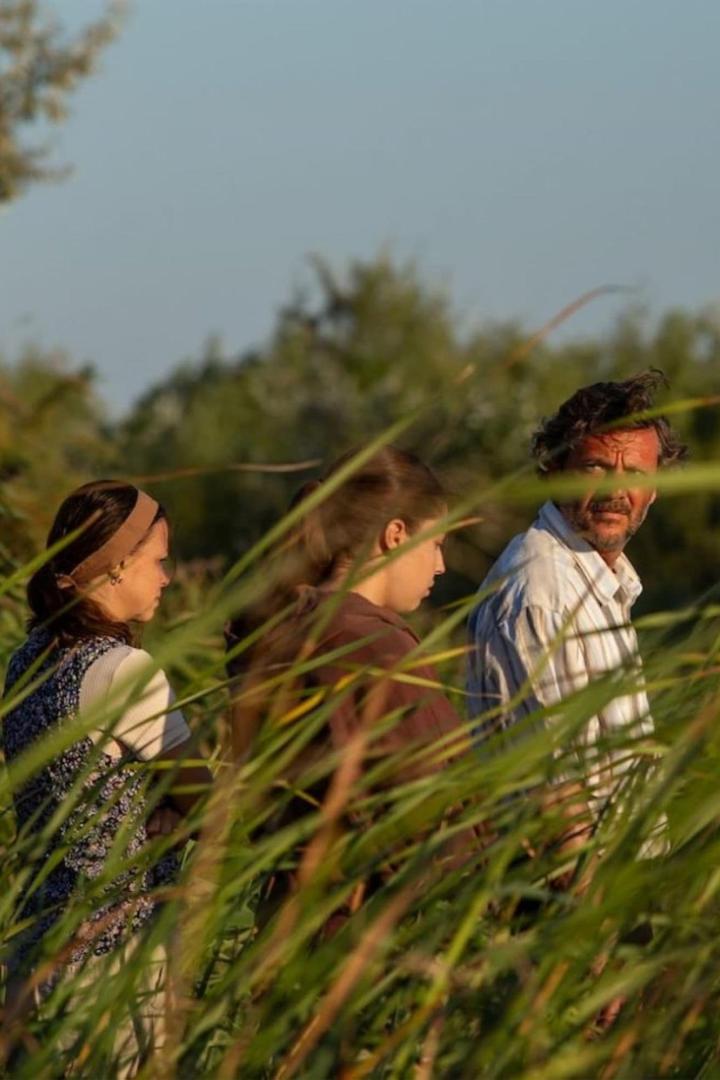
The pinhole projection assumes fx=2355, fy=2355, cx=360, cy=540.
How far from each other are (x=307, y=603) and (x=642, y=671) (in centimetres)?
72

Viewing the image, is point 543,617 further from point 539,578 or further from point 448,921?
point 448,921

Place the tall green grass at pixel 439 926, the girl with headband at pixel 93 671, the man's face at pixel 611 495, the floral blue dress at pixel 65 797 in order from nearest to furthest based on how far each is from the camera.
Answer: the tall green grass at pixel 439 926 < the floral blue dress at pixel 65 797 < the girl with headband at pixel 93 671 < the man's face at pixel 611 495

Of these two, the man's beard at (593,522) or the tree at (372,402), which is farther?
the tree at (372,402)

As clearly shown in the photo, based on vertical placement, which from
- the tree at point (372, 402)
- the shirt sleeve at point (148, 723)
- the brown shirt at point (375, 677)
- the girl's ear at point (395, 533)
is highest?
the shirt sleeve at point (148, 723)

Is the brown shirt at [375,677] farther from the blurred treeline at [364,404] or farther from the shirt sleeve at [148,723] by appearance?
the blurred treeline at [364,404]

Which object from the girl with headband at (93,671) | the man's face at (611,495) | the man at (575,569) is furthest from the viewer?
the man's face at (611,495)

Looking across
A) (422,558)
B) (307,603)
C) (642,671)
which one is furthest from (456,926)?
(422,558)

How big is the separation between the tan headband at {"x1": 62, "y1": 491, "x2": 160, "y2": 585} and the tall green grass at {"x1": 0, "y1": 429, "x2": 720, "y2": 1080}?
0.97 metres

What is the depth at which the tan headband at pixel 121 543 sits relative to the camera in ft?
12.5

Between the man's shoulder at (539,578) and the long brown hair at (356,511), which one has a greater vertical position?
the long brown hair at (356,511)

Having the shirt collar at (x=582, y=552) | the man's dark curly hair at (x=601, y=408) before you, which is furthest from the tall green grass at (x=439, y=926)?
the man's dark curly hair at (x=601, y=408)

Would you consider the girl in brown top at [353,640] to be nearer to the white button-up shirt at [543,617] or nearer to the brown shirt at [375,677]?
the brown shirt at [375,677]

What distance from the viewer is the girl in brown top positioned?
2.84 meters

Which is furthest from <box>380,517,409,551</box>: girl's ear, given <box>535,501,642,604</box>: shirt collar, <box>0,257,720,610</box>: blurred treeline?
<box>0,257,720,610</box>: blurred treeline
